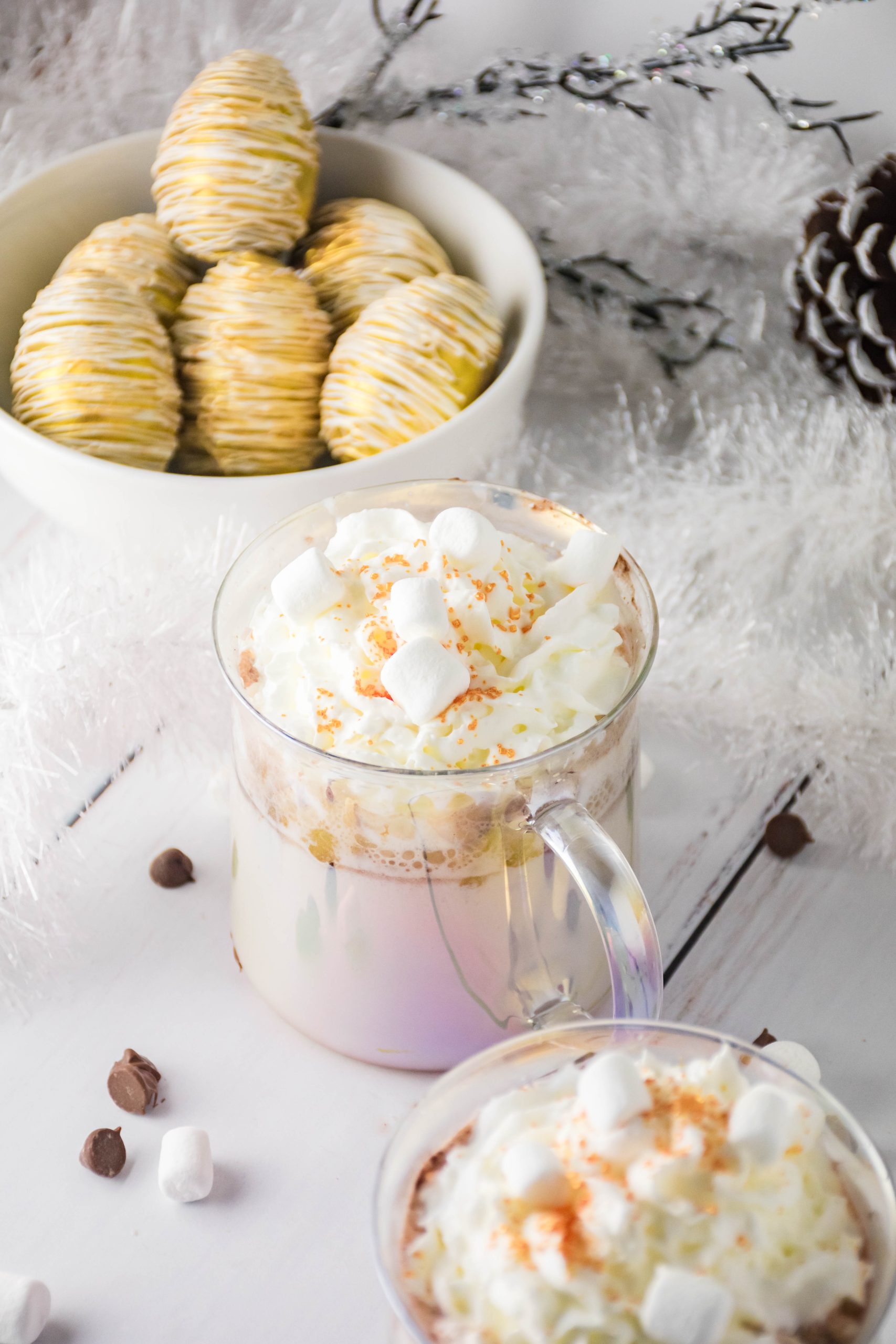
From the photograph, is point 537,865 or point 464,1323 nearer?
point 464,1323

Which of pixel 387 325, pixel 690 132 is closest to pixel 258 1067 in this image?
pixel 387 325

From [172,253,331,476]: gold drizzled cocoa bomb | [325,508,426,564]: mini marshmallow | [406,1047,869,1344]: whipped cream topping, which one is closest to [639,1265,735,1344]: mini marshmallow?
[406,1047,869,1344]: whipped cream topping

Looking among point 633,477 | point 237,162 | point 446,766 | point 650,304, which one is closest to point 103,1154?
point 446,766

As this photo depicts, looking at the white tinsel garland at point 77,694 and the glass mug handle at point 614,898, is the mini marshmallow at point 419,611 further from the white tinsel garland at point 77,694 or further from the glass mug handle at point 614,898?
the white tinsel garland at point 77,694

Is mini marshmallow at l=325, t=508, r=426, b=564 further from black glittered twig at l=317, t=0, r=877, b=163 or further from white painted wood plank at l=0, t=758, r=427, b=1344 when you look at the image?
black glittered twig at l=317, t=0, r=877, b=163

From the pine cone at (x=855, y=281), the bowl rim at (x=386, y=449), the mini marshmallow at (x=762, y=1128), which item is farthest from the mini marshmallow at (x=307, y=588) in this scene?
the pine cone at (x=855, y=281)

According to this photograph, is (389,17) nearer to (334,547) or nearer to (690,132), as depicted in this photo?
(690,132)
